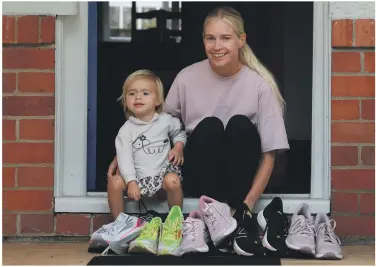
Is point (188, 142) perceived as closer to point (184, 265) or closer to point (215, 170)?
point (215, 170)

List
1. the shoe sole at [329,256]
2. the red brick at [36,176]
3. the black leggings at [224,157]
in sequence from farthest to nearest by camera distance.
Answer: the red brick at [36,176] < the black leggings at [224,157] < the shoe sole at [329,256]

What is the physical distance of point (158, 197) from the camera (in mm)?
3553

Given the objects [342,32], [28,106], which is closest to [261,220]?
[342,32]

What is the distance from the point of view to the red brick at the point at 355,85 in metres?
3.51

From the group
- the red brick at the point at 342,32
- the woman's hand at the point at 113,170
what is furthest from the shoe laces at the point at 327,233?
the woman's hand at the point at 113,170

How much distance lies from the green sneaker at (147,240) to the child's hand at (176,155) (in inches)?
13.8

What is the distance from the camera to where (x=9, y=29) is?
3514mm

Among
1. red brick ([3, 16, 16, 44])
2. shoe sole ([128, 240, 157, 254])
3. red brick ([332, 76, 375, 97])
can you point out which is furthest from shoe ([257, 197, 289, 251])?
red brick ([3, 16, 16, 44])

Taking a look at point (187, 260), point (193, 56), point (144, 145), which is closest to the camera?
point (187, 260)

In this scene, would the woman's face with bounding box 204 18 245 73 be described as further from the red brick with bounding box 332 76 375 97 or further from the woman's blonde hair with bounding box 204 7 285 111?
the red brick with bounding box 332 76 375 97

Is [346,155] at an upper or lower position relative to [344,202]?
upper

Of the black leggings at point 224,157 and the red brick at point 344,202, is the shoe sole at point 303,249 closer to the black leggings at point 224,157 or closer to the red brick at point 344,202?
the black leggings at point 224,157

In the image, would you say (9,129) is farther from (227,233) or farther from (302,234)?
(302,234)

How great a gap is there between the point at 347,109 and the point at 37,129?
1396mm
